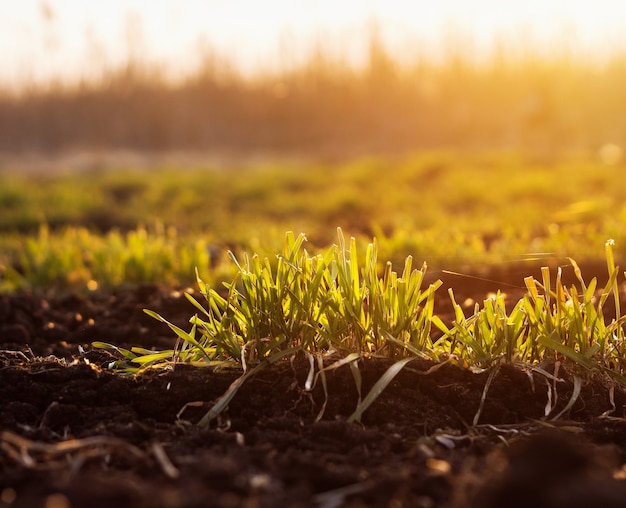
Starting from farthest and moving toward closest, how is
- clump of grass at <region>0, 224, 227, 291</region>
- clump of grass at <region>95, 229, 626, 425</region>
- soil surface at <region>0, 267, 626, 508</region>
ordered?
clump of grass at <region>0, 224, 227, 291</region> → clump of grass at <region>95, 229, 626, 425</region> → soil surface at <region>0, 267, 626, 508</region>

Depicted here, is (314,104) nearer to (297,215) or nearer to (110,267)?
(297,215)

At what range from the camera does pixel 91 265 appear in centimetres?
543

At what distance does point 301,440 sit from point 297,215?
33.0ft

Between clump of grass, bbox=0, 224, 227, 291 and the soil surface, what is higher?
the soil surface

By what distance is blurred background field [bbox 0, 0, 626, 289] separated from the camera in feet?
17.7

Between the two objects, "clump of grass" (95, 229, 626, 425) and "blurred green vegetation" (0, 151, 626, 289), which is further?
"blurred green vegetation" (0, 151, 626, 289)

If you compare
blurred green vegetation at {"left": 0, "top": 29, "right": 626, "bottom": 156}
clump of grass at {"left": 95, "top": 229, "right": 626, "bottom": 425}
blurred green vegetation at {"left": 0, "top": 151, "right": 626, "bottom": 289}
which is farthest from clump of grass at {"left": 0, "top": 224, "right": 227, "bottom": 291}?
blurred green vegetation at {"left": 0, "top": 29, "right": 626, "bottom": 156}

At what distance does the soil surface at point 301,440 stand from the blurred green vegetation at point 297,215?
2.30 meters

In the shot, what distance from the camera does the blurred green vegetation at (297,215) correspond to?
5.02 metres

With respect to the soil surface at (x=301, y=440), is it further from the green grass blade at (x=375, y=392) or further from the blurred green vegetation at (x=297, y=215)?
the blurred green vegetation at (x=297, y=215)

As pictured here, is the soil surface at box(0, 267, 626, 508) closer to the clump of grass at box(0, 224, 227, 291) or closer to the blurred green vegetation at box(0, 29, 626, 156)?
the clump of grass at box(0, 224, 227, 291)

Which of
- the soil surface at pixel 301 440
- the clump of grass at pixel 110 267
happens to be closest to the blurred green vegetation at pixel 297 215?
the clump of grass at pixel 110 267

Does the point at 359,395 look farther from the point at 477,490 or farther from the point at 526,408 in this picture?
the point at 477,490

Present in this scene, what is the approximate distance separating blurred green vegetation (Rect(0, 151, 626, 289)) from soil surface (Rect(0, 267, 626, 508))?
2.30 m
